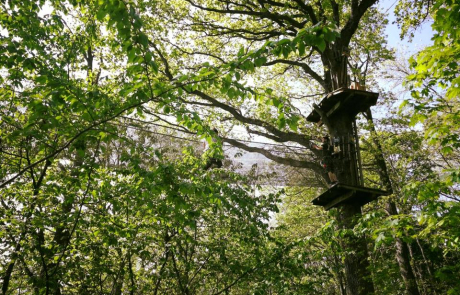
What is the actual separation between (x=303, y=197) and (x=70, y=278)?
1098cm

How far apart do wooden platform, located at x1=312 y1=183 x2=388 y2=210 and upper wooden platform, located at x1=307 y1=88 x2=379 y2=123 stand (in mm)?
1492

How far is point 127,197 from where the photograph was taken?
138 inches

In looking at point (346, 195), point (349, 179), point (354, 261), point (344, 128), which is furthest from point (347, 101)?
point (354, 261)

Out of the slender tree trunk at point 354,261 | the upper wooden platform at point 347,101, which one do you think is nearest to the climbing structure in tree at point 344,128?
the upper wooden platform at point 347,101

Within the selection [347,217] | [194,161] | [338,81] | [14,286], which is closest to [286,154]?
[338,81]

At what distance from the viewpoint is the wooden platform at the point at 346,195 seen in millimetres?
4539

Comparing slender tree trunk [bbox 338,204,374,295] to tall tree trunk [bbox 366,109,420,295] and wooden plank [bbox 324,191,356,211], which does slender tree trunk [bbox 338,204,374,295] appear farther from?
tall tree trunk [bbox 366,109,420,295]

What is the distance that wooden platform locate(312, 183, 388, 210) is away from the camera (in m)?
4.54

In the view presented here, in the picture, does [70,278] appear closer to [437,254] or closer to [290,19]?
[290,19]

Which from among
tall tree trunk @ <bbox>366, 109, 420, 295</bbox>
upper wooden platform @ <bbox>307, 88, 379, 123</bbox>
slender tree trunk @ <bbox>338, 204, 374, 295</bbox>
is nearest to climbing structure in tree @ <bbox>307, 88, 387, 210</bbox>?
upper wooden platform @ <bbox>307, 88, 379, 123</bbox>

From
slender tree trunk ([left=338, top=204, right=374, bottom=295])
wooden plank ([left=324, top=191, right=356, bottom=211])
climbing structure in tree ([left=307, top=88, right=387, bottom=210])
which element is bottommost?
slender tree trunk ([left=338, top=204, right=374, bottom=295])

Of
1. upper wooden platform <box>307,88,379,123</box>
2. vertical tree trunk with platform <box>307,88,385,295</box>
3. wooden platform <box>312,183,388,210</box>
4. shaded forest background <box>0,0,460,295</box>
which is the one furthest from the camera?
upper wooden platform <box>307,88,379,123</box>

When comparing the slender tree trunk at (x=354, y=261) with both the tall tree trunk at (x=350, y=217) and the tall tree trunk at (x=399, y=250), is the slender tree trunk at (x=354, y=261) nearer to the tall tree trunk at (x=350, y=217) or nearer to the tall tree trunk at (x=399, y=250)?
the tall tree trunk at (x=350, y=217)

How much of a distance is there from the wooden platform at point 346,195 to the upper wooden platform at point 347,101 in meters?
1.49
